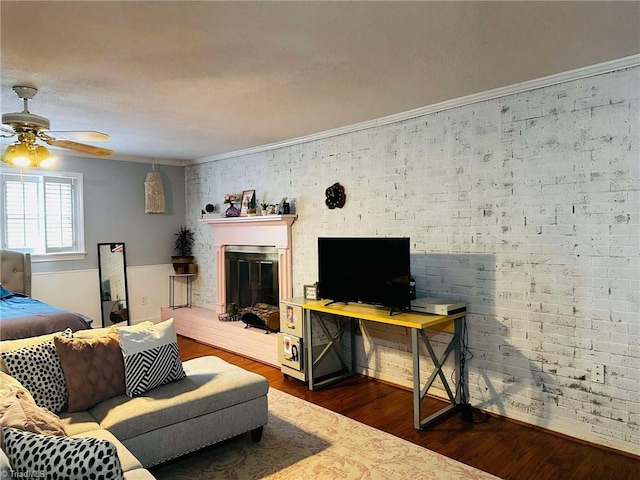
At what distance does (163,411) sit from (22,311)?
2.19 meters

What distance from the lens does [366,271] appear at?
11.8ft

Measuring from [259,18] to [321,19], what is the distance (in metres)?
0.29

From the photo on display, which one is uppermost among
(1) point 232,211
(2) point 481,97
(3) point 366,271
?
(2) point 481,97

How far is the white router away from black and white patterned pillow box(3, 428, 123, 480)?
96.2 inches

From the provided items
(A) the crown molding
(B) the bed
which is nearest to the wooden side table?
(B) the bed

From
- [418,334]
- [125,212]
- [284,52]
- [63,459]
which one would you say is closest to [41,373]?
[63,459]

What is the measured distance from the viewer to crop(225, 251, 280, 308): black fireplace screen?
5234 millimetres

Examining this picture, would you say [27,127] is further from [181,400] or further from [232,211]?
[232,211]

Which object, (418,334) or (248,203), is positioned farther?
(248,203)

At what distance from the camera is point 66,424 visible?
2258 mm

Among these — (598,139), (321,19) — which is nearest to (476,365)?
(598,139)

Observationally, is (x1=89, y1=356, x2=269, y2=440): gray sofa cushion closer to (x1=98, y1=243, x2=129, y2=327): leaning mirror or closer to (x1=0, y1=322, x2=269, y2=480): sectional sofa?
(x1=0, y1=322, x2=269, y2=480): sectional sofa

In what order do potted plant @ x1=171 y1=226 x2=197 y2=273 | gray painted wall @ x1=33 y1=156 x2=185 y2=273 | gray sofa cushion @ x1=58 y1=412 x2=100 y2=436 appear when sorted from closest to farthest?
1. gray sofa cushion @ x1=58 y1=412 x2=100 y2=436
2. gray painted wall @ x1=33 y1=156 x2=185 y2=273
3. potted plant @ x1=171 y1=226 x2=197 y2=273

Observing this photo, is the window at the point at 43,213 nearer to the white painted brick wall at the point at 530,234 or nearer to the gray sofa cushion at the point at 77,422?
the gray sofa cushion at the point at 77,422
